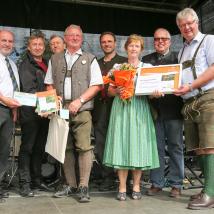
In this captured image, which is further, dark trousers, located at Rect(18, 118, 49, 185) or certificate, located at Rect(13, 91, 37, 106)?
dark trousers, located at Rect(18, 118, 49, 185)

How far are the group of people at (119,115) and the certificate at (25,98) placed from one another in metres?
0.05

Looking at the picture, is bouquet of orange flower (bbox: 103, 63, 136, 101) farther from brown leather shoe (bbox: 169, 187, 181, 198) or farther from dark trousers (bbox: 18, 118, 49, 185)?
brown leather shoe (bbox: 169, 187, 181, 198)

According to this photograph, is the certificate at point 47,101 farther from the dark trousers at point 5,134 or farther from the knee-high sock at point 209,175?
the knee-high sock at point 209,175

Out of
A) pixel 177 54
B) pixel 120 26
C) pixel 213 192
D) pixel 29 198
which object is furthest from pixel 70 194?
pixel 120 26

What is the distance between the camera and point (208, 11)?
6055 mm

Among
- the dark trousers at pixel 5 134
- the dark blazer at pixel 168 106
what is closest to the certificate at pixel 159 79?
the dark blazer at pixel 168 106

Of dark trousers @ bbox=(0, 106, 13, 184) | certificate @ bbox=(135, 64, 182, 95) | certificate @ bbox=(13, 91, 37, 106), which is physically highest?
certificate @ bbox=(135, 64, 182, 95)

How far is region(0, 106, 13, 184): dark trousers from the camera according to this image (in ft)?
11.9

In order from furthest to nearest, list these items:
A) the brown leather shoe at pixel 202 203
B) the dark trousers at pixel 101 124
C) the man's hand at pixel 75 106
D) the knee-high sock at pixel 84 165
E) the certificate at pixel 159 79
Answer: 1. the dark trousers at pixel 101 124
2. the knee-high sock at pixel 84 165
3. the man's hand at pixel 75 106
4. the certificate at pixel 159 79
5. the brown leather shoe at pixel 202 203

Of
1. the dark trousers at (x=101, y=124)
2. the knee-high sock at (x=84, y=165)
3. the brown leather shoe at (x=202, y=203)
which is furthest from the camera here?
the dark trousers at (x=101, y=124)

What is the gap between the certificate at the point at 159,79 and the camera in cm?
348

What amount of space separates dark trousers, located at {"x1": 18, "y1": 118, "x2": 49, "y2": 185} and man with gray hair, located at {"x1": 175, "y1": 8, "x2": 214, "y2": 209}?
5.09 feet

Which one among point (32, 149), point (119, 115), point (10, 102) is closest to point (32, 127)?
point (32, 149)

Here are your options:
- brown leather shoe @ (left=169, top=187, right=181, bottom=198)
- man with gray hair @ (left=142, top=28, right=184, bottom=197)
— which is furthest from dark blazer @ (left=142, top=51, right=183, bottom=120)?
brown leather shoe @ (left=169, top=187, right=181, bottom=198)
